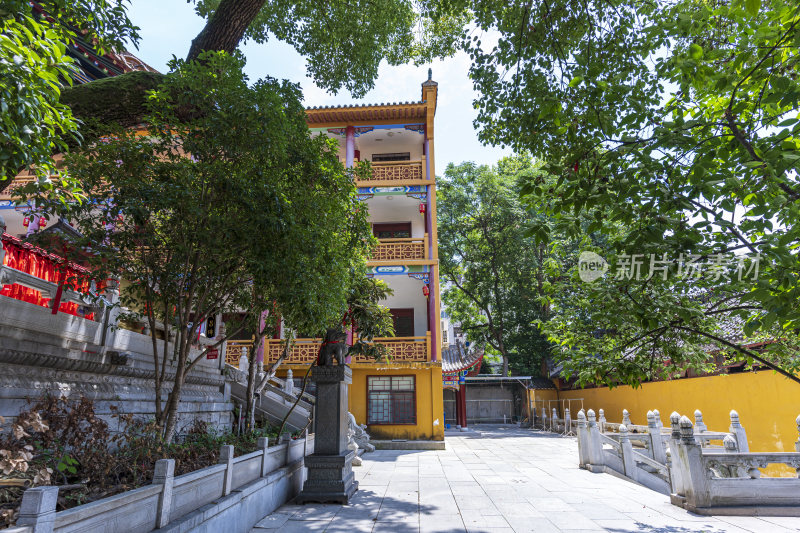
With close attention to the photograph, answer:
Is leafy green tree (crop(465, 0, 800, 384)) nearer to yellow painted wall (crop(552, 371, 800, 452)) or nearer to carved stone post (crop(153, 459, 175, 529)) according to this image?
carved stone post (crop(153, 459, 175, 529))

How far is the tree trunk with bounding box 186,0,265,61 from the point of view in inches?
239

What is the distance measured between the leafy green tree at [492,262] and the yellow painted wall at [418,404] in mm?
10876

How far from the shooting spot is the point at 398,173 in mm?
16438

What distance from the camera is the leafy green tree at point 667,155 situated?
9.33 feet

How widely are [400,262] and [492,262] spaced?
10.4 metres

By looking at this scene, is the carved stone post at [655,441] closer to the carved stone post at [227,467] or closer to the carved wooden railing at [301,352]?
the carved stone post at [227,467]

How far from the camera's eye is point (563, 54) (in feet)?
18.5

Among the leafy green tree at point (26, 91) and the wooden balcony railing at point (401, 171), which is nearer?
the leafy green tree at point (26, 91)

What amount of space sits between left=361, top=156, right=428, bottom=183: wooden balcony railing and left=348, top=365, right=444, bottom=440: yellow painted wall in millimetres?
6755

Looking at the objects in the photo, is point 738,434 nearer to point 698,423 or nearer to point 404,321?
point 698,423

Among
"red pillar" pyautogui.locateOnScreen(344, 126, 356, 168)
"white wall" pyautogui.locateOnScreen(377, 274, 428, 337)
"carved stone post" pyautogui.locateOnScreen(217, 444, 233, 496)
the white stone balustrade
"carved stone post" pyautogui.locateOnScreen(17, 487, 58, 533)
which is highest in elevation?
"red pillar" pyautogui.locateOnScreen(344, 126, 356, 168)

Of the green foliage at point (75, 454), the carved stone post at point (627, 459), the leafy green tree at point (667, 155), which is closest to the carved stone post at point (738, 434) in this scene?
the carved stone post at point (627, 459)

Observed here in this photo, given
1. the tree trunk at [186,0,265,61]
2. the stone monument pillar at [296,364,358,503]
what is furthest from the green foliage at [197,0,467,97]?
the stone monument pillar at [296,364,358,503]

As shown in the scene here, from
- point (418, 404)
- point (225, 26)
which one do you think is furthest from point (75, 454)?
point (418, 404)
